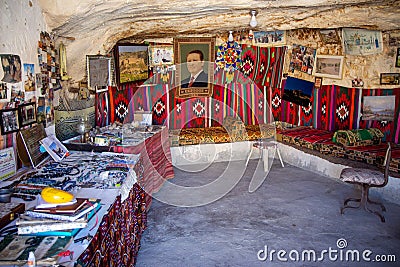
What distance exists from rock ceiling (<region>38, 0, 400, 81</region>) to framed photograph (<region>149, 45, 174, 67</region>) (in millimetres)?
660

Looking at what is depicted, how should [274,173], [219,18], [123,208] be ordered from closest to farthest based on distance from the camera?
[123,208] → [219,18] → [274,173]

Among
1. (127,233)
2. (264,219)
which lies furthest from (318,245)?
(127,233)

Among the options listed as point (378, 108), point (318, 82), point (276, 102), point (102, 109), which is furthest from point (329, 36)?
point (102, 109)

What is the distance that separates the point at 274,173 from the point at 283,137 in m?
0.94

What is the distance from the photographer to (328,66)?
6836 mm

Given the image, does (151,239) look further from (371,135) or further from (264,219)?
(371,135)

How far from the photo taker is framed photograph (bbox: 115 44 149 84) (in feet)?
20.4

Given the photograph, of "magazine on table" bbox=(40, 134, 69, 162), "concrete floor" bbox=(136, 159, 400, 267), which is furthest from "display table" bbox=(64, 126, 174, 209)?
"magazine on table" bbox=(40, 134, 69, 162)

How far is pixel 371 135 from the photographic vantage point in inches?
239

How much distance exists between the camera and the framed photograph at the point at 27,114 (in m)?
3.52

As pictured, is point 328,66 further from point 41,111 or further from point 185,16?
point 41,111

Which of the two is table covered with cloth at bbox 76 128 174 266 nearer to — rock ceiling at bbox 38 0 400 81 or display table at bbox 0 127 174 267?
display table at bbox 0 127 174 267

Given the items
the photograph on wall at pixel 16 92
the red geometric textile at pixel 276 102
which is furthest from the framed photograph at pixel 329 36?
the photograph on wall at pixel 16 92

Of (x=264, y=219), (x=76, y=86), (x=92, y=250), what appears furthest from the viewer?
(x=76, y=86)
